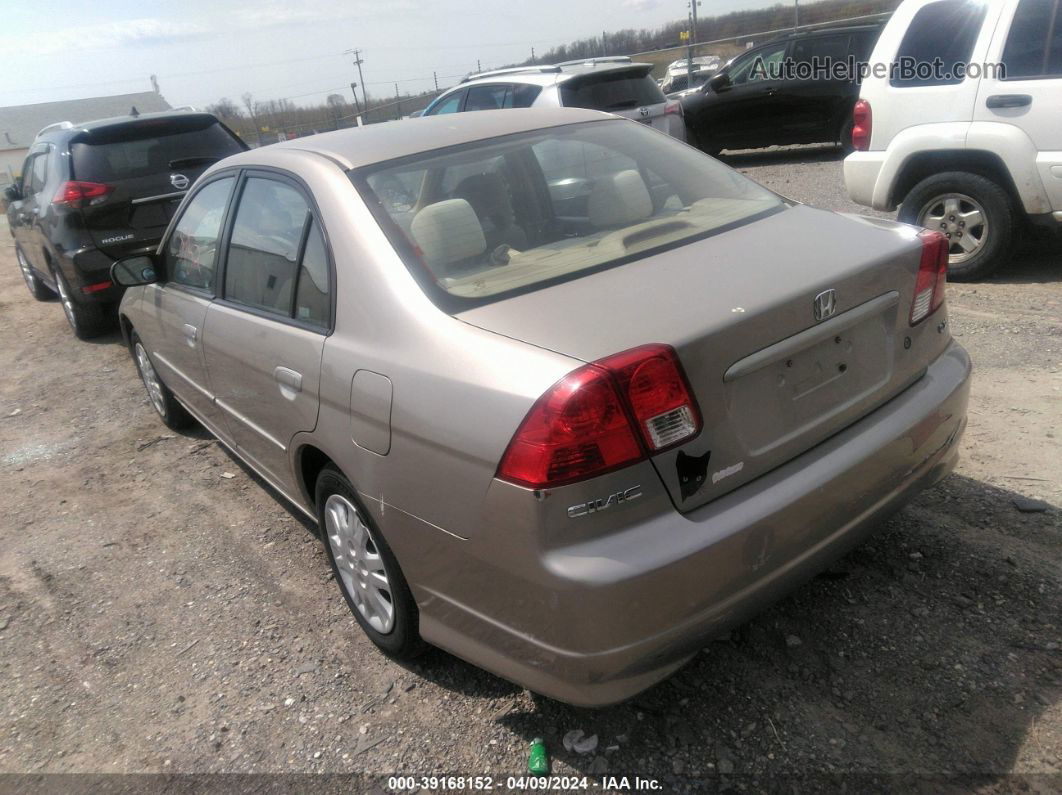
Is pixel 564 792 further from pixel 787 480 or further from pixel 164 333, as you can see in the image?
pixel 164 333

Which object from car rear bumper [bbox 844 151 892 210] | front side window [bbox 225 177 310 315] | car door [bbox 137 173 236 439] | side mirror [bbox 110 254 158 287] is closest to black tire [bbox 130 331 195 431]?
car door [bbox 137 173 236 439]

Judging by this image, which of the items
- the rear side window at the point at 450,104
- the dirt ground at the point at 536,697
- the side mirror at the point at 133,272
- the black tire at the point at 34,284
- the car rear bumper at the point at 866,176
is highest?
the rear side window at the point at 450,104

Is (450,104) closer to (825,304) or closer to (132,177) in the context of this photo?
(132,177)

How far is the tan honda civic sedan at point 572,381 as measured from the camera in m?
2.01

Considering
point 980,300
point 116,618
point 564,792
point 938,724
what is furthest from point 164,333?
point 980,300

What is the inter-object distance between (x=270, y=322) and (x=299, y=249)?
322 millimetres

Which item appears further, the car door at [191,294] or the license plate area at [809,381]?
the car door at [191,294]

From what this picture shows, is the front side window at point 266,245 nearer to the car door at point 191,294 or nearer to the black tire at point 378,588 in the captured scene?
the car door at point 191,294

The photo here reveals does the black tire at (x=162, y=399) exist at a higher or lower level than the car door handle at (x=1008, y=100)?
lower

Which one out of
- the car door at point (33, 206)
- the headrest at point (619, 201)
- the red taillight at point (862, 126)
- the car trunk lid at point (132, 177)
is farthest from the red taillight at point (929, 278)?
the car door at point (33, 206)

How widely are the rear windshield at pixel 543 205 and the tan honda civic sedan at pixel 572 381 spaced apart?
1cm

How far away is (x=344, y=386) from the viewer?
2.57 metres

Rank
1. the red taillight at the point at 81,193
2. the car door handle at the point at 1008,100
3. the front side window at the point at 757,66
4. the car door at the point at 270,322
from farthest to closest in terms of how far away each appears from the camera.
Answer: the front side window at the point at 757,66
the red taillight at the point at 81,193
the car door handle at the point at 1008,100
the car door at the point at 270,322

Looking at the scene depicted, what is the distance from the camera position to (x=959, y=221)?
19.8 feet
